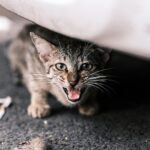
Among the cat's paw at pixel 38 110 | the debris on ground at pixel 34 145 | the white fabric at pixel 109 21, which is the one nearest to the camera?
the white fabric at pixel 109 21

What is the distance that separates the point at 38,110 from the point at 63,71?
0.72ft

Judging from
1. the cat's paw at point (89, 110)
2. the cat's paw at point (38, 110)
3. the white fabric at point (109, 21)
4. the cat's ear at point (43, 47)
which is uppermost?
the white fabric at point (109, 21)

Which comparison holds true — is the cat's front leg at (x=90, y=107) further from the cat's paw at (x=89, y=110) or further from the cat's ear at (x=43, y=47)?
the cat's ear at (x=43, y=47)

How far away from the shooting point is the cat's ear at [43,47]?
1271 millimetres

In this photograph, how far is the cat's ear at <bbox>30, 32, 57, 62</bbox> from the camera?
1.27 m

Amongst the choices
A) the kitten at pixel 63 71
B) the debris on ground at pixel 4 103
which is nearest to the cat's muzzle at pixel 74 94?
the kitten at pixel 63 71

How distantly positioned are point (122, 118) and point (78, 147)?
262mm

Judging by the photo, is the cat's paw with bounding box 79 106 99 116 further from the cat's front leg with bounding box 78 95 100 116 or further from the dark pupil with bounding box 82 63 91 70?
the dark pupil with bounding box 82 63 91 70

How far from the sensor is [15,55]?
172 cm

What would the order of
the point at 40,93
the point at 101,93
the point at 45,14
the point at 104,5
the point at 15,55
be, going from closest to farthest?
Result: the point at 104,5
the point at 45,14
the point at 40,93
the point at 101,93
the point at 15,55

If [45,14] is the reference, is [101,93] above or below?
below

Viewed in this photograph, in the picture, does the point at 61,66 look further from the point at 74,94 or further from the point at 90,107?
the point at 90,107

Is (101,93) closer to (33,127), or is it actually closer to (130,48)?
(33,127)

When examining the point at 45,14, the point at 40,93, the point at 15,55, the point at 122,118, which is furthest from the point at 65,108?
the point at 45,14
